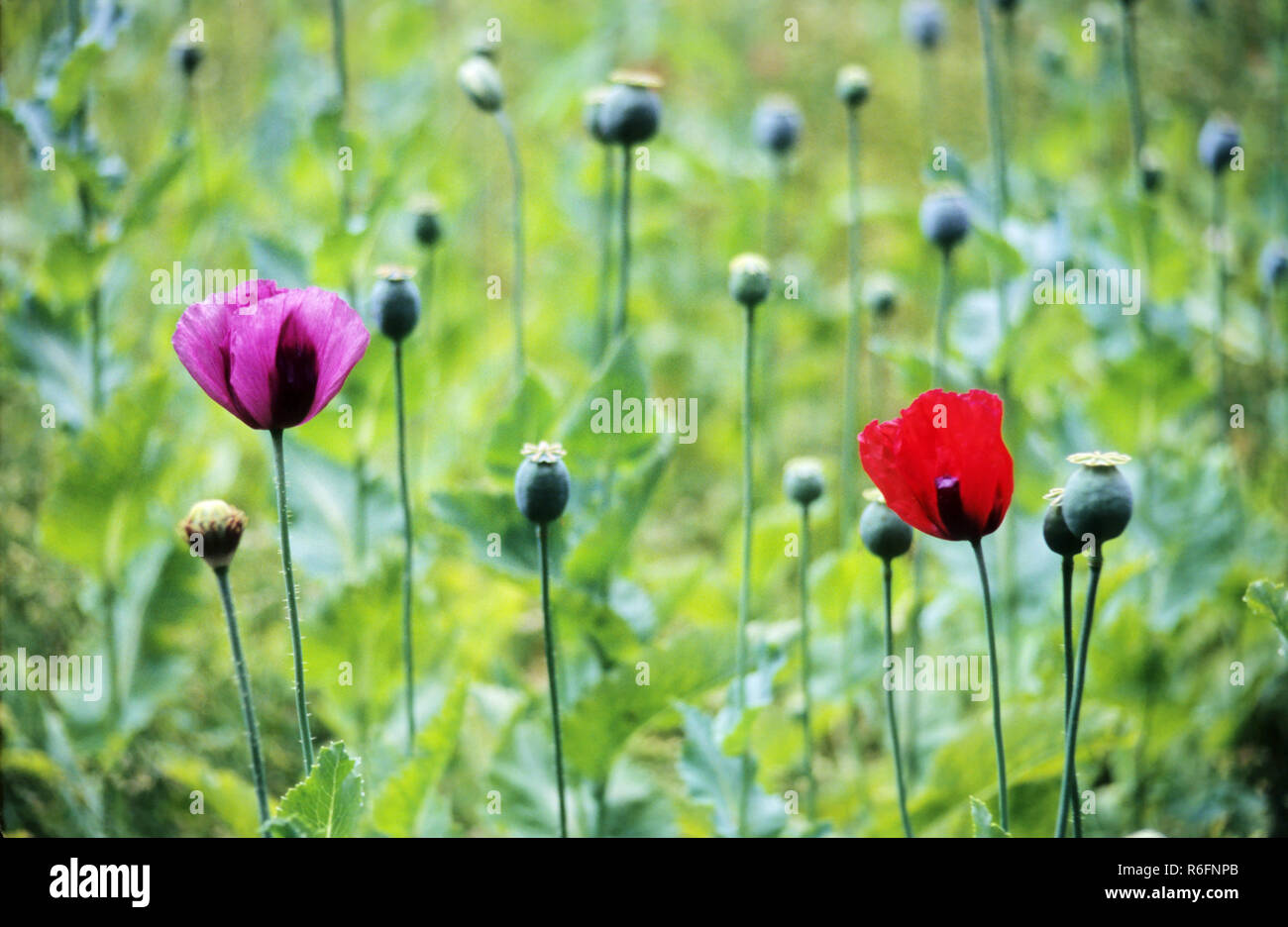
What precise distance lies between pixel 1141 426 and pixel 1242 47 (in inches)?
36.1

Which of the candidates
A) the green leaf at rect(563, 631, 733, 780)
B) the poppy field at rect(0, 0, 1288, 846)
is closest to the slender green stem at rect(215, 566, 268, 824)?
the poppy field at rect(0, 0, 1288, 846)

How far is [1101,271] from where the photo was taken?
128 centimetres

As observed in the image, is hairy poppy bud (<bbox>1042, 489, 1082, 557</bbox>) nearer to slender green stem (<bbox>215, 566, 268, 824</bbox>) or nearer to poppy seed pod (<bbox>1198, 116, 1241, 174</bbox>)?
slender green stem (<bbox>215, 566, 268, 824</bbox>)

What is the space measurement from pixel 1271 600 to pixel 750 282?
1.24 feet

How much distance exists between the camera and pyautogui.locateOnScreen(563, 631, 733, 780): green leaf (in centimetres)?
91

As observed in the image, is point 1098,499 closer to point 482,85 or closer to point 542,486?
point 542,486

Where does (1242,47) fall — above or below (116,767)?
above

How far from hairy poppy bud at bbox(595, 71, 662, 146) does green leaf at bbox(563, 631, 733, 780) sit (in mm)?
379

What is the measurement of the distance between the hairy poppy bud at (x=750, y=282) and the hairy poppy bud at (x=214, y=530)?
14.5 inches

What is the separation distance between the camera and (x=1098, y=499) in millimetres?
576

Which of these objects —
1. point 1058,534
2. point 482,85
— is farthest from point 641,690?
point 482,85

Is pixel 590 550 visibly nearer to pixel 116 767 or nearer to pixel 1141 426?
pixel 116 767

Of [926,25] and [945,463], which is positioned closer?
[945,463]

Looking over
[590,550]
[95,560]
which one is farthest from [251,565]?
[590,550]
